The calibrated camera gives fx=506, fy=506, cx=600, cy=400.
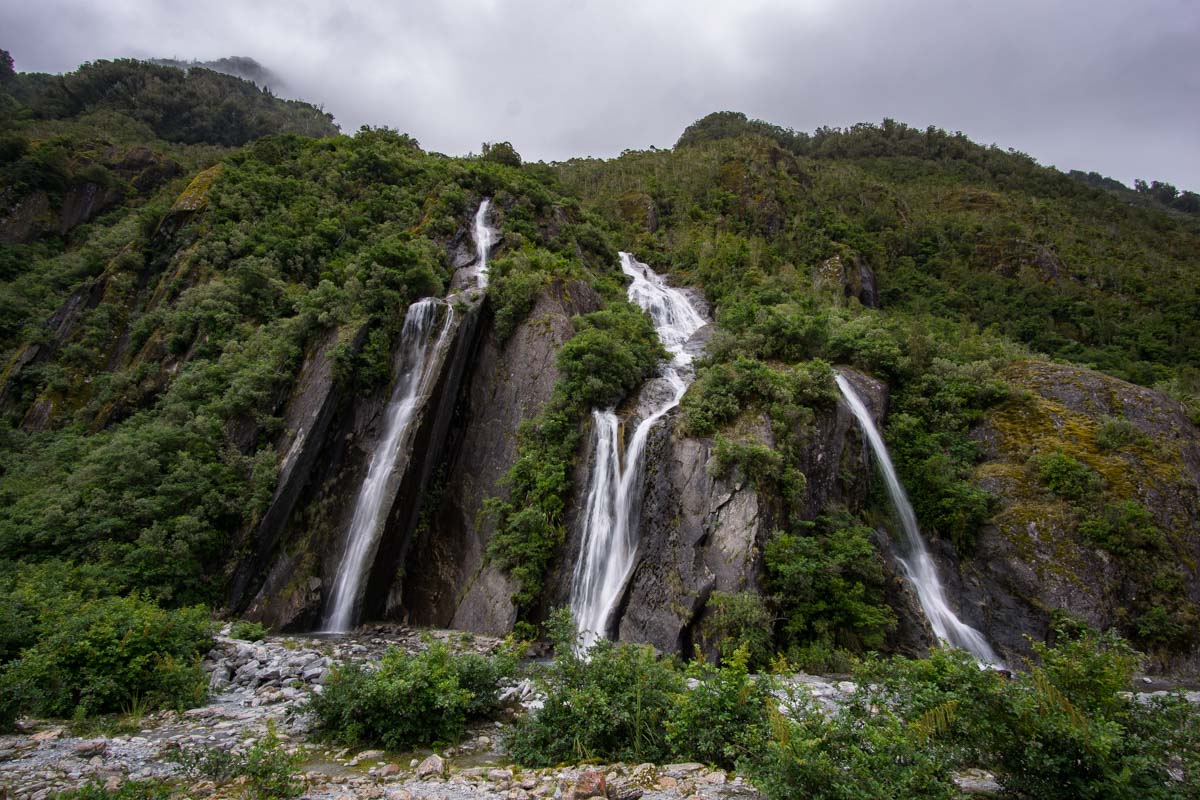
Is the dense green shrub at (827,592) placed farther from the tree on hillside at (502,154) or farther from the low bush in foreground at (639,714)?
the tree on hillside at (502,154)

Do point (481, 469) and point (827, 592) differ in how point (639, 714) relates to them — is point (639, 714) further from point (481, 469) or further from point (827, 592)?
point (481, 469)

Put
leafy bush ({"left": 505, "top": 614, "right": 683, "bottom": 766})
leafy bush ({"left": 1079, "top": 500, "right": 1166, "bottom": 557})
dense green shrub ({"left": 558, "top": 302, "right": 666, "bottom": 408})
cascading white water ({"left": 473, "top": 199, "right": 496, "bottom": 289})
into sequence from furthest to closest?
1. cascading white water ({"left": 473, "top": 199, "right": 496, "bottom": 289})
2. dense green shrub ({"left": 558, "top": 302, "right": 666, "bottom": 408})
3. leafy bush ({"left": 1079, "top": 500, "right": 1166, "bottom": 557})
4. leafy bush ({"left": 505, "top": 614, "right": 683, "bottom": 766})

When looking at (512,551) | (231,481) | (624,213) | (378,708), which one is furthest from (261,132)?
(378,708)

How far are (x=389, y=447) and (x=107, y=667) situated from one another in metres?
10.7

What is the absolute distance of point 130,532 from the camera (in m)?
15.5

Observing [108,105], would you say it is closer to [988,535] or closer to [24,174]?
[24,174]

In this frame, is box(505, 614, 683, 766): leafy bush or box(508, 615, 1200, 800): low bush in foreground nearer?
box(508, 615, 1200, 800): low bush in foreground

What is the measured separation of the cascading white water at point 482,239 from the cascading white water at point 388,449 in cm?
392

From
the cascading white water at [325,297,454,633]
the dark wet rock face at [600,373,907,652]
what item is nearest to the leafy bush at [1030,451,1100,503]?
the dark wet rock face at [600,373,907,652]

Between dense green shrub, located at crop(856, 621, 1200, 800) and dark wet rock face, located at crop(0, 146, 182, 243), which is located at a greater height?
dark wet rock face, located at crop(0, 146, 182, 243)

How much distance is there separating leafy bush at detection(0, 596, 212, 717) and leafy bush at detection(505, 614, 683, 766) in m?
6.43

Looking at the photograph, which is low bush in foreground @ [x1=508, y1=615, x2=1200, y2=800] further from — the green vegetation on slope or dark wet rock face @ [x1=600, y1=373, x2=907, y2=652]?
the green vegetation on slope

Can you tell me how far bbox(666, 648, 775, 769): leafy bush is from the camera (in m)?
5.68

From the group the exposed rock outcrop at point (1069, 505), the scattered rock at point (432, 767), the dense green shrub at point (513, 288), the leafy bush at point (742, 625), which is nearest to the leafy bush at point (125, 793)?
the scattered rock at point (432, 767)
